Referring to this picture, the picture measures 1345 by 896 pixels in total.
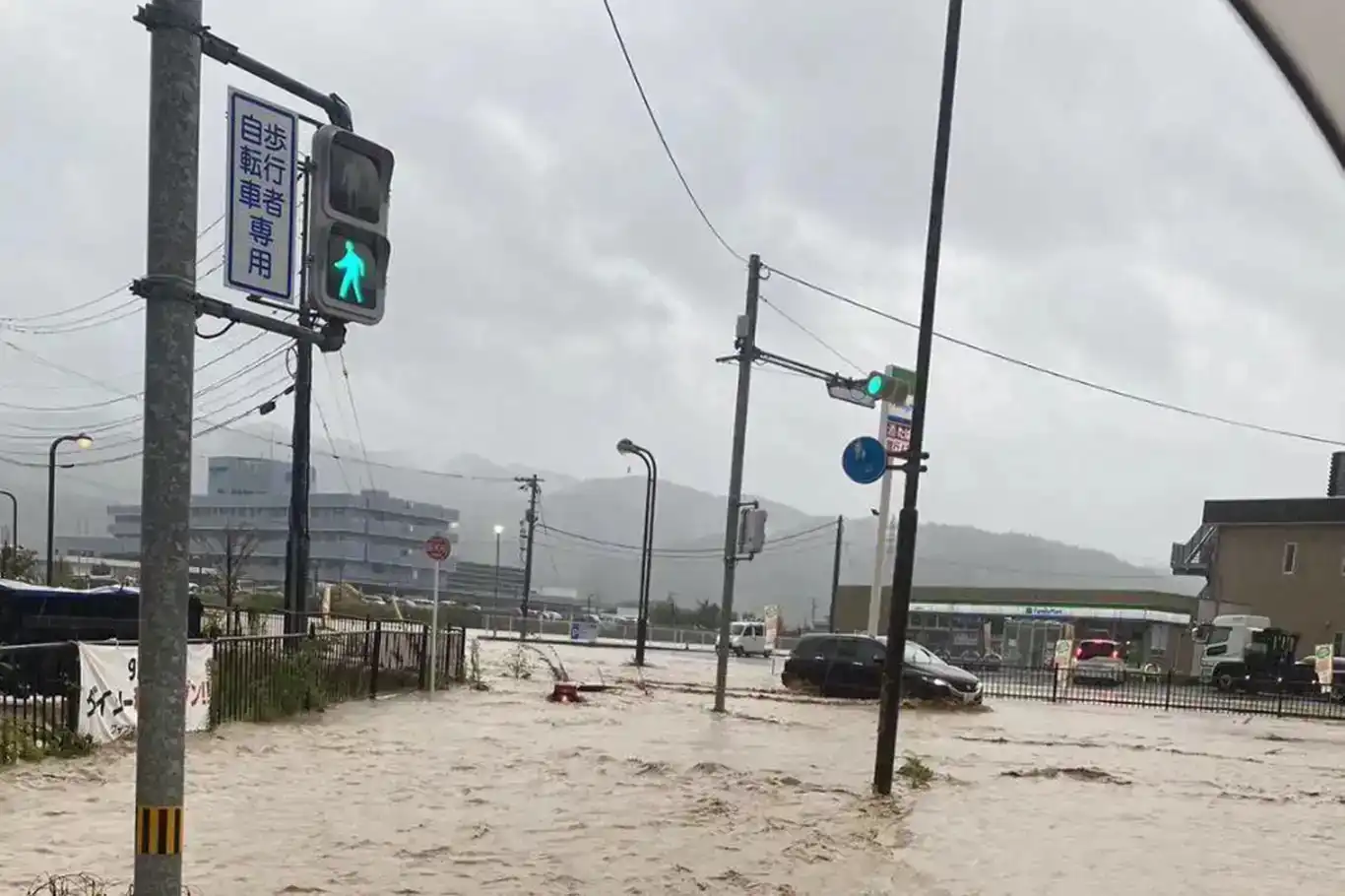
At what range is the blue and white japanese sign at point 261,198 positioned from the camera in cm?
377

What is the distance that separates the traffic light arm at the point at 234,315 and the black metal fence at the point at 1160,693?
2495 centimetres

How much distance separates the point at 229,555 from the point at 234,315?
3251 cm

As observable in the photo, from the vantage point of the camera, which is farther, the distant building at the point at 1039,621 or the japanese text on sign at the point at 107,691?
the distant building at the point at 1039,621

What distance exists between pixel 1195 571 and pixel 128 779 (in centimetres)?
5120

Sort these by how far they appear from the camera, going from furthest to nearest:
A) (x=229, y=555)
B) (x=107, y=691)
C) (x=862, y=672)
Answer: (x=229, y=555) < (x=862, y=672) < (x=107, y=691)

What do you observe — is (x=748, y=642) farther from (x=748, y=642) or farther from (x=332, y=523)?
(x=332, y=523)

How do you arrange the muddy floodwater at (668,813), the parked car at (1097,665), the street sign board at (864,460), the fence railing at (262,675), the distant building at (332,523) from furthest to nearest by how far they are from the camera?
the distant building at (332,523)
the parked car at (1097,665)
the street sign board at (864,460)
the fence railing at (262,675)
the muddy floodwater at (668,813)

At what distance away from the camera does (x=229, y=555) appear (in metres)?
33.2

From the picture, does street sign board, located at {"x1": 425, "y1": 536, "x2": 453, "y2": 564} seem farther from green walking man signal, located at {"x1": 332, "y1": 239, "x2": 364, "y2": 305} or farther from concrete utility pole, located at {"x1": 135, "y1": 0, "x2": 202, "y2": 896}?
concrete utility pole, located at {"x1": 135, "y1": 0, "x2": 202, "y2": 896}

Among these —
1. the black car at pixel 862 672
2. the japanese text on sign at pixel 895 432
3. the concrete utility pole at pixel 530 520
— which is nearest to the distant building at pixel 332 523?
the concrete utility pole at pixel 530 520

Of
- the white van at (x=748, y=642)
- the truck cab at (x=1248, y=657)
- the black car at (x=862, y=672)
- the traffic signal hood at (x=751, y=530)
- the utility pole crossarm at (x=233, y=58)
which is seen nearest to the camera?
the utility pole crossarm at (x=233, y=58)

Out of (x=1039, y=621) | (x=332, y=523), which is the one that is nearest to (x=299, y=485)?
(x=1039, y=621)

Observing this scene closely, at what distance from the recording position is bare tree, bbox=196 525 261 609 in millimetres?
31339

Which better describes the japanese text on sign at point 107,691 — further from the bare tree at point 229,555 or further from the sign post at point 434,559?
the bare tree at point 229,555
